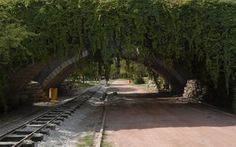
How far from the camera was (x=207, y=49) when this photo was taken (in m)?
25.8

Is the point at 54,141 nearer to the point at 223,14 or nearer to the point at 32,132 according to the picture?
the point at 32,132

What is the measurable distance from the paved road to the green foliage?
329 cm

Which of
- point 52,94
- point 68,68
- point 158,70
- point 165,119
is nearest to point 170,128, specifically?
point 165,119

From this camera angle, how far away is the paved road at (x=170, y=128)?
1490cm

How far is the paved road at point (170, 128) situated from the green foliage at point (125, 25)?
10.8ft

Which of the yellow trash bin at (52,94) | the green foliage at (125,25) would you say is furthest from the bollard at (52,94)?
the green foliage at (125,25)

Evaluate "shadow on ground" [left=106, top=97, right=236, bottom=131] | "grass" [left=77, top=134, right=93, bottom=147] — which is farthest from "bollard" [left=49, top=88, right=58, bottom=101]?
"grass" [left=77, top=134, right=93, bottom=147]

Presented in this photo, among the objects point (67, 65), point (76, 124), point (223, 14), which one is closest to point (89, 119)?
point (76, 124)

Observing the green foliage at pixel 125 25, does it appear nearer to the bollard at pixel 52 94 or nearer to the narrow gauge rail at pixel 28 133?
the narrow gauge rail at pixel 28 133

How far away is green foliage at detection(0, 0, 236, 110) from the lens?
2517 centimetres

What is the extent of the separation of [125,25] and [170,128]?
8464 millimetres

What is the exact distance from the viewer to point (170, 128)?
1842 cm

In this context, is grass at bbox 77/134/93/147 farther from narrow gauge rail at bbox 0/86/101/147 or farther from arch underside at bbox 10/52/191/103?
arch underside at bbox 10/52/191/103

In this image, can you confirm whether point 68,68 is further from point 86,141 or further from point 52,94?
point 86,141
